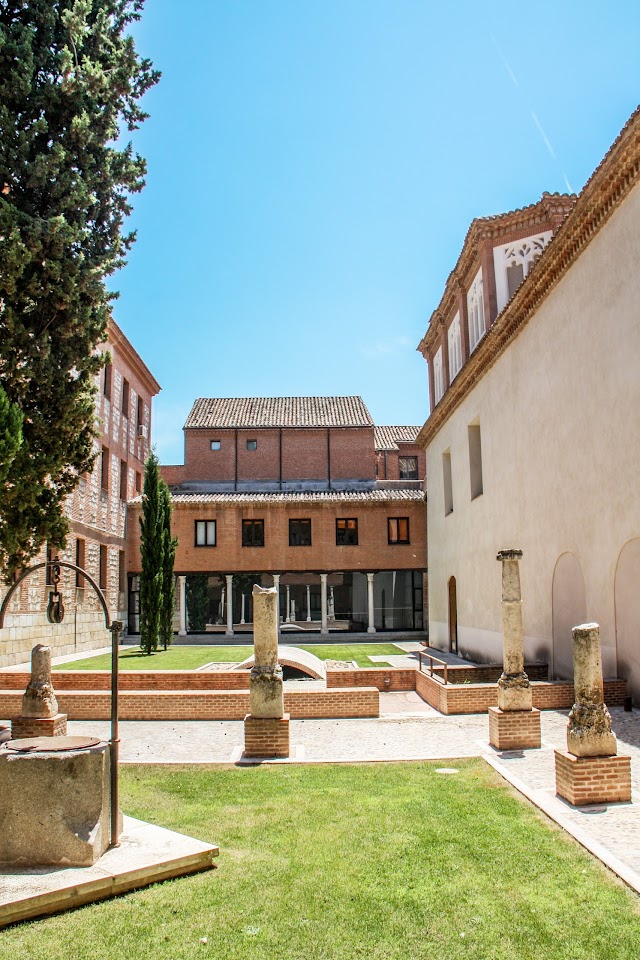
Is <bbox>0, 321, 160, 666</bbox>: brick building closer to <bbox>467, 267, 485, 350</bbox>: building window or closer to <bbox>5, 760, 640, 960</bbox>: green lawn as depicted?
<bbox>467, 267, 485, 350</bbox>: building window

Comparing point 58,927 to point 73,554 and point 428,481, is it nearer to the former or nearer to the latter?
point 73,554

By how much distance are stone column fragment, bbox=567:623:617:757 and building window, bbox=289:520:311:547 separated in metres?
26.7

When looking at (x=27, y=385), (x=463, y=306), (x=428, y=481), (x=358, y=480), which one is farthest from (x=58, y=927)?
(x=358, y=480)

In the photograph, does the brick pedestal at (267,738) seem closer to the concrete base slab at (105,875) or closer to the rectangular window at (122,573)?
the concrete base slab at (105,875)

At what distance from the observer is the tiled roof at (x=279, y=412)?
1610 inches

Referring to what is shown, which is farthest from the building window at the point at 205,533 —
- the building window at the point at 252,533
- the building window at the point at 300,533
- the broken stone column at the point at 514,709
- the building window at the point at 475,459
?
the broken stone column at the point at 514,709

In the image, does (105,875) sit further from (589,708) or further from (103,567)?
(103,567)

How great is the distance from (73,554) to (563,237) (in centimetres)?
1885

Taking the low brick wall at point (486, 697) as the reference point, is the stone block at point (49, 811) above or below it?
above

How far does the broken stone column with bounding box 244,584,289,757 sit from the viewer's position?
1003 centimetres

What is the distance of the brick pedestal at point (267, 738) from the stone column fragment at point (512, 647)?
9.72 ft

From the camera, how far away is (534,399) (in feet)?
55.8

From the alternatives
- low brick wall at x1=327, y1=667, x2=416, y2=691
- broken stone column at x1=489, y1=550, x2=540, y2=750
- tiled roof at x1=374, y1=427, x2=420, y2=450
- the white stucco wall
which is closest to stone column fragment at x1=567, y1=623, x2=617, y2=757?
broken stone column at x1=489, y1=550, x2=540, y2=750

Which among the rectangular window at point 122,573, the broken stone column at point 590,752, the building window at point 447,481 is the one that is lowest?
the broken stone column at point 590,752
